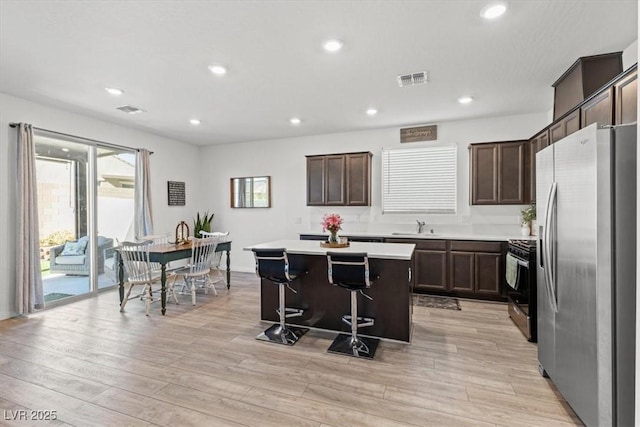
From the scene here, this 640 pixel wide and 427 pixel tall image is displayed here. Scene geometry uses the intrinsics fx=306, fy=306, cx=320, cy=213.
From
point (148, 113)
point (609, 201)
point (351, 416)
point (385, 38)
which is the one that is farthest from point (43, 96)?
point (609, 201)

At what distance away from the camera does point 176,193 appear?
6.38 m

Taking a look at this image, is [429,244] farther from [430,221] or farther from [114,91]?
[114,91]

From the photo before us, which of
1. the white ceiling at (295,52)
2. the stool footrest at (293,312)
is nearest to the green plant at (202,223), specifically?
the white ceiling at (295,52)

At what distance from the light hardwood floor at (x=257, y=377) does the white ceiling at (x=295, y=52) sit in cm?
281

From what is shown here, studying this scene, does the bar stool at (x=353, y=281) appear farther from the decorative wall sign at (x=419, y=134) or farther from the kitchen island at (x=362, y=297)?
the decorative wall sign at (x=419, y=134)

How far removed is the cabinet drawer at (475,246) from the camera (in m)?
4.34

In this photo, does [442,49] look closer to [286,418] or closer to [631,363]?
[631,363]

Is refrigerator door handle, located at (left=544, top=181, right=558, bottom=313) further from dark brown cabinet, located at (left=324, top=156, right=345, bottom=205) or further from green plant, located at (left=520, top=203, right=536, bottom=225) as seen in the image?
dark brown cabinet, located at (left=324, top=156, right=345, bottom=205)

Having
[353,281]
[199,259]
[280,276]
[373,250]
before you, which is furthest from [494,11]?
[199,259]

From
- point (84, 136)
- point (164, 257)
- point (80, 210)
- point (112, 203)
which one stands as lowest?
point (164, 257)

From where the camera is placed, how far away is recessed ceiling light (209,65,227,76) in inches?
122

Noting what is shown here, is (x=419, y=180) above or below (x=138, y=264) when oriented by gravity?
above

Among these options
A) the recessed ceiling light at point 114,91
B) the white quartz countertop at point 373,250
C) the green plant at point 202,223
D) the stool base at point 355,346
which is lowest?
the stool base at point 355,346

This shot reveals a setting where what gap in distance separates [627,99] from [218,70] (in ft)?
11.5
